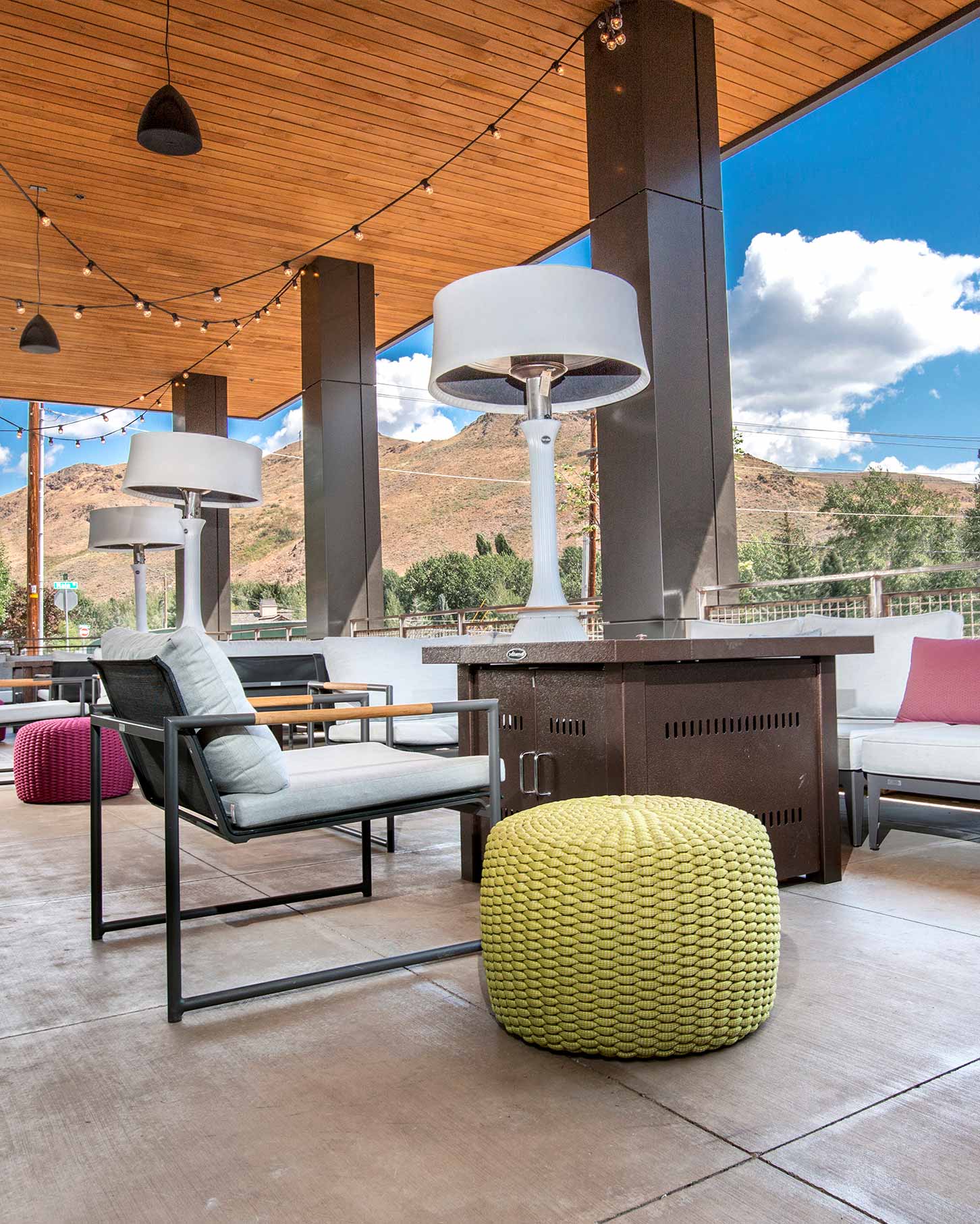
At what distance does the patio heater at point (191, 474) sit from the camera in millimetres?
4133

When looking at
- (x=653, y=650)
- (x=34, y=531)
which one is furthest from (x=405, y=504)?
(x=653, y=650)

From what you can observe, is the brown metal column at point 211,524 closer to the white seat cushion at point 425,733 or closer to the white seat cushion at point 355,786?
the white seat cushion at point 425,733

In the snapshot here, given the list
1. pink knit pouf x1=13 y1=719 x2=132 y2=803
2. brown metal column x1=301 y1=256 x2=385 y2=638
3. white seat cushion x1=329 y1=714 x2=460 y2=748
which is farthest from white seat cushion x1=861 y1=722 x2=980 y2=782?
brown metal column x1=301 y1=256 x2=385 y2=638

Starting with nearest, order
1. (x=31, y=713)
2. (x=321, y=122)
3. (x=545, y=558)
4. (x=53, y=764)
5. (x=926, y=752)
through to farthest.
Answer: (x=545, y=558)
(x=926, y=752)
(x=53, y=764)
(x=31, y=713)
(x=321, y=122)

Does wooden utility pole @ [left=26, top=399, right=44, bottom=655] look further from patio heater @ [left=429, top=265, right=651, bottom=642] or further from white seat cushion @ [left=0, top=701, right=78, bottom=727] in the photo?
patio heater @ [left=429, top=265, right=651, bottom=642]

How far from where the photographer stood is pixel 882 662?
3707mm

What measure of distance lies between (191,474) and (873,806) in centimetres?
298

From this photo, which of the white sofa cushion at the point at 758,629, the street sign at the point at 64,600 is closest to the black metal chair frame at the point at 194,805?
the white sofa cushion at the point at 758,629

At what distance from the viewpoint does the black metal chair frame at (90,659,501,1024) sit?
71.1 inches

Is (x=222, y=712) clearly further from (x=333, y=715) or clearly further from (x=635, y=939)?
(x=635, y=939)

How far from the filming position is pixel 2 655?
26.6ft

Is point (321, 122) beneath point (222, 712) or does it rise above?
above

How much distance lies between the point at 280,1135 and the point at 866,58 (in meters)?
6.65

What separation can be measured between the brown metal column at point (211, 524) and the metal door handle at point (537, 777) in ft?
33.5
